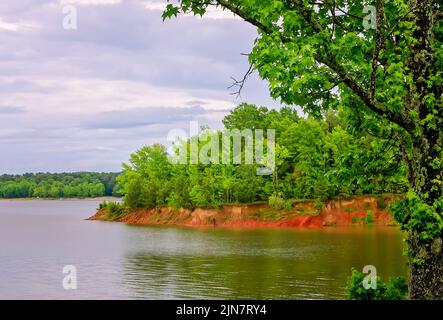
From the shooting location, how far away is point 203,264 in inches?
1670

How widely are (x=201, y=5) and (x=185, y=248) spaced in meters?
44.0

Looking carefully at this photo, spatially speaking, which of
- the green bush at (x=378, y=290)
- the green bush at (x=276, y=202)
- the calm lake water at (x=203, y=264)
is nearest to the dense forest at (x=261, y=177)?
the green bush at (x=276, y=202)

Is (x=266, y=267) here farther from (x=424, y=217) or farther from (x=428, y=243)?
(x=424, y=217)

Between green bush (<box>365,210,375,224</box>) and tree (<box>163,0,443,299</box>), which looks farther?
green bush (<box>365,210,375,224</box>)

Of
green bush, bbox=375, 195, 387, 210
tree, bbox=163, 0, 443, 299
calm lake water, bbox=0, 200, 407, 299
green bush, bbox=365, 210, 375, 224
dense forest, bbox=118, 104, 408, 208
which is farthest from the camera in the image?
dense forest, bbox=118, 104, 408, 208

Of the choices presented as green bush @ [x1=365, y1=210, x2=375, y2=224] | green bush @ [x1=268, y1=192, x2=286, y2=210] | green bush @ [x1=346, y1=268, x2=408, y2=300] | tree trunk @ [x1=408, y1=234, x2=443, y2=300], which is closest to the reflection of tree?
green bush @ [x1=346, y1=268, x2=408, y2=300]

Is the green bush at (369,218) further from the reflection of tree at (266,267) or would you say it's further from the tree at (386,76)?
the tree at (386,76)

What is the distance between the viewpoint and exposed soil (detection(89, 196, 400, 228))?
77.1 metres

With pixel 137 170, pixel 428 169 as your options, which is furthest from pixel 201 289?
pixel 137 170

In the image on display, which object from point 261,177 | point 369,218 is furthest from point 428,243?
point 261,177

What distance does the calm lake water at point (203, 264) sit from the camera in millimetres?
31156

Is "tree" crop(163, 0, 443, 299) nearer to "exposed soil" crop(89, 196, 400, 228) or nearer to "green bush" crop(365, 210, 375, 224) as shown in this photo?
"exposed soil" crop(89, 196, 400, 228)

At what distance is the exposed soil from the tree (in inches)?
2436
